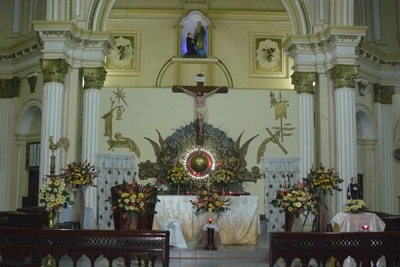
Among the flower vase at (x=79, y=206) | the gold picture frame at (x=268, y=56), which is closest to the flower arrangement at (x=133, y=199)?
the flower vase at (x=79, y=206)

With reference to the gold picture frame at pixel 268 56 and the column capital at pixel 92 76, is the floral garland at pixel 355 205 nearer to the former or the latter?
the column capital at pixel 92 76

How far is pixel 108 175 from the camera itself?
14.9 m

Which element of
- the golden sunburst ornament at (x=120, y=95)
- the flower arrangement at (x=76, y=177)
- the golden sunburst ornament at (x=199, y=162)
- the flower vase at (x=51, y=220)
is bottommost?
the flower vase at (x=51, y=220)

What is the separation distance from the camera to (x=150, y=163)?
15.3 m

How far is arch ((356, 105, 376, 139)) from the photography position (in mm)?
17344

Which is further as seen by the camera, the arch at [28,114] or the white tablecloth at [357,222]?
the arch at [28,114]

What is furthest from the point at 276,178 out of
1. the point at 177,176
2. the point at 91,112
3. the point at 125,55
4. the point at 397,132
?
the point at 125,55

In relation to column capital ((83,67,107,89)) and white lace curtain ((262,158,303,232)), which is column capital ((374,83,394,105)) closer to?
white lace curtain ((262,158,303,232))

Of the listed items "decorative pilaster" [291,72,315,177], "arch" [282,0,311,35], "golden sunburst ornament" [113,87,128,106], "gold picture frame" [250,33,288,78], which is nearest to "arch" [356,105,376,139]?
"decorative pilaster" [291,72,315,177]

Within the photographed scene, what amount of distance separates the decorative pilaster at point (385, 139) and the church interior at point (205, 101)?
40mm

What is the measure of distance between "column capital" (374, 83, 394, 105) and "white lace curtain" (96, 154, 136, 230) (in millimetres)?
8182

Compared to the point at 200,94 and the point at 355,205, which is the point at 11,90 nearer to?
the point at 200,94

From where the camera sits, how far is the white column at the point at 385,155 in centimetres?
1731

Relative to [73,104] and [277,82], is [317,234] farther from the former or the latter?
[277,82]
